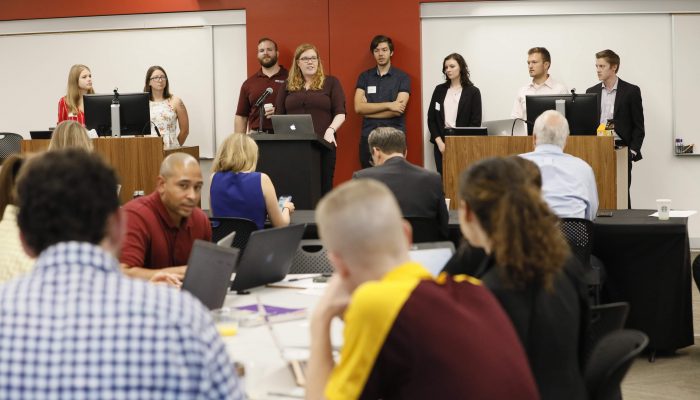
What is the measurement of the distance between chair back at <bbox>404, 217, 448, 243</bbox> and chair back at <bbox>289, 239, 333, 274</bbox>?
109 cm

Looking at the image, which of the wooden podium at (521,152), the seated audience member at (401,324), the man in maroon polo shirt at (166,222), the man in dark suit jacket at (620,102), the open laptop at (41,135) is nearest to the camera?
the seated audience member at (401,324)

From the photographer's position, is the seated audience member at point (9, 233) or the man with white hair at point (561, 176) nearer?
the seated audience member at point (9, 233)

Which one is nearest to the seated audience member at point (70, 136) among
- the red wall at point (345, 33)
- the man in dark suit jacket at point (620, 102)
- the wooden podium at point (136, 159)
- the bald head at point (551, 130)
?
the wooden podium at point (136, 159)

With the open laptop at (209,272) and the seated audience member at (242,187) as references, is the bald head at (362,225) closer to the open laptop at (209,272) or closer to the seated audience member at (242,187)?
the open laptop at (209,272)

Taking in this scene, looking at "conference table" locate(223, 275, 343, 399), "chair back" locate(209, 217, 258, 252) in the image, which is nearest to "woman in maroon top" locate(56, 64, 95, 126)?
"chair back" locate(209, 217, 258, 252)

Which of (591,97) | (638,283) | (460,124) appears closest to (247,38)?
(460,124)

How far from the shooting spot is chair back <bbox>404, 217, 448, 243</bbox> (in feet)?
Answer: 18.4

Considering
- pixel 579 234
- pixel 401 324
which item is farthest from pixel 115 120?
pixel 401 324

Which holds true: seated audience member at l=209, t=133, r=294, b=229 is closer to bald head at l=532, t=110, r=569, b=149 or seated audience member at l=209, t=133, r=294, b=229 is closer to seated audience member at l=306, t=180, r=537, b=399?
bald head at l=532, t=110, r=569, b=149

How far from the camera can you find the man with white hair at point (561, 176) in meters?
5.64

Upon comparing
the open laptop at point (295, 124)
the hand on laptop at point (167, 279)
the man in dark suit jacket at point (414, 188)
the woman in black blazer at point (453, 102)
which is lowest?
the hand on laptop at point (167, 279)

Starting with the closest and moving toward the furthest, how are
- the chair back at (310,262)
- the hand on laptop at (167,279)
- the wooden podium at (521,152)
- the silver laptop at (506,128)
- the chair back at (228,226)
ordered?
the hand on laptop at (167,279) < the chair back at (310,262) < the chair back at (228,226) < the wooden podium at (521,152) < the silver laptop at (506,128)

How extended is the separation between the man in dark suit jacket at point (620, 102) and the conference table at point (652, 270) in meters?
3.56

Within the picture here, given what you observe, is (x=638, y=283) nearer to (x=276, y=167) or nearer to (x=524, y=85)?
(x=276, y=167)
